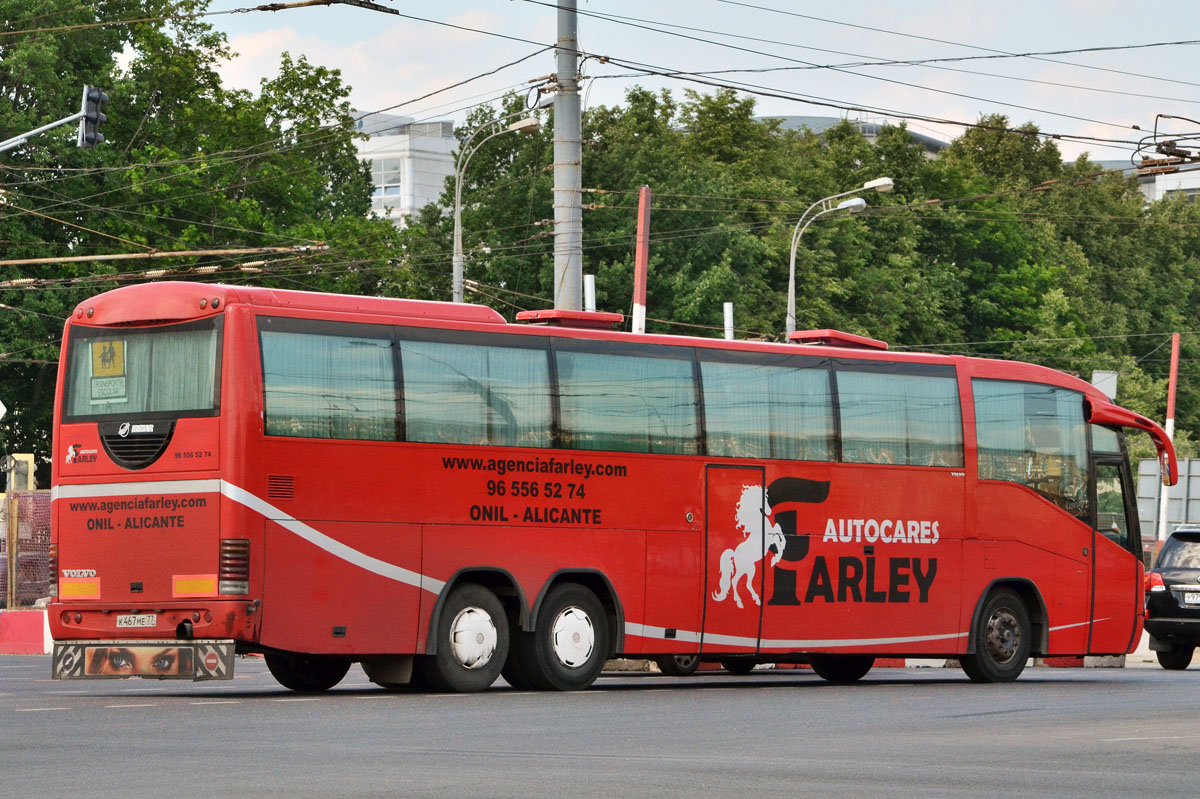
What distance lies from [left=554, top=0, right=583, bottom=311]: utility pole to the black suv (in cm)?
877

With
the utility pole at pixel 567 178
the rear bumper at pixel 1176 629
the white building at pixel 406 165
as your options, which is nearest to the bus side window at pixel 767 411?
the utility pole at pixel 567 178

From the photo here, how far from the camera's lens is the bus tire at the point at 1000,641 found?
21734 millimetres

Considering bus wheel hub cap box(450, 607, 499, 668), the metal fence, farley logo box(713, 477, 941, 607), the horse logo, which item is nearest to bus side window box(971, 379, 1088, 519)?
farley logo box(713, 477, 941, 607)

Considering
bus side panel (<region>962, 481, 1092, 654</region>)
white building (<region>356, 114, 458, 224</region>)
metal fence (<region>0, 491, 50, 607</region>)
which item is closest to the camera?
bus side panel (<region>962, 481, 1092, 654</region>)

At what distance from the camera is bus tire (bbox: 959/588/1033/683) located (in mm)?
21734

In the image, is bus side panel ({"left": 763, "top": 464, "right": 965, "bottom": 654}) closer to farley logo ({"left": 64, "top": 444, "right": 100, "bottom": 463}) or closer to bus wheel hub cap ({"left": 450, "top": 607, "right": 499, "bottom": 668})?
bus wheel hub cap ({"left": 450, "top": 607, "right": 499, "bottom": 668})

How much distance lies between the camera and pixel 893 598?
21.1 m

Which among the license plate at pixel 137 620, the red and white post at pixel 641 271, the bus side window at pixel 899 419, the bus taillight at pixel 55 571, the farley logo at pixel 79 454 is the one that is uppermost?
the red and white post at pixel 641 271

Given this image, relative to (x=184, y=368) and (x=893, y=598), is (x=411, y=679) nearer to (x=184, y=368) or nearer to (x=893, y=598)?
(x=184, y=368)

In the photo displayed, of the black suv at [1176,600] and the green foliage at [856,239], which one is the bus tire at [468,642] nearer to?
the black suv at [1176,600]

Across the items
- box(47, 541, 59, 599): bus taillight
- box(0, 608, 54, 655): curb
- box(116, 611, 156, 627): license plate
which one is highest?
box(47, 541, 59, 599): bus taillight

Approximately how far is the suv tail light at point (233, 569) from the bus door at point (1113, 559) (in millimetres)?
10370

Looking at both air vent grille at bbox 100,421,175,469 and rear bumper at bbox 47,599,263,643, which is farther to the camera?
air vent grille at bbox 100,421,175,469

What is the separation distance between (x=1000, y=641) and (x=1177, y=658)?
6.30 metres
